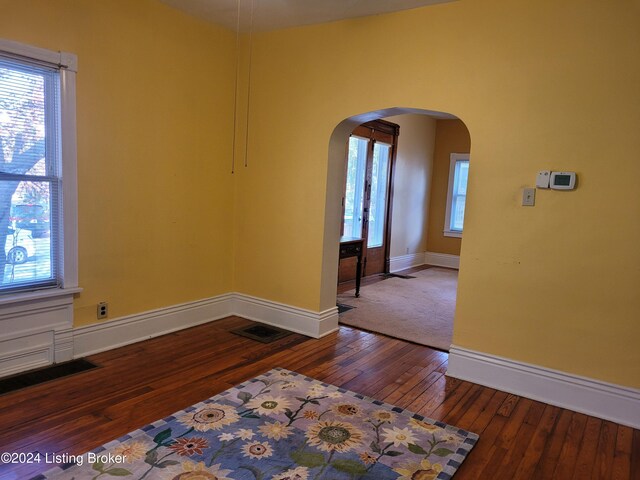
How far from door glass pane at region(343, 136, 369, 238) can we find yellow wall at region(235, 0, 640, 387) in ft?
7.45

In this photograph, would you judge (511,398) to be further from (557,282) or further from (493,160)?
(493,160)

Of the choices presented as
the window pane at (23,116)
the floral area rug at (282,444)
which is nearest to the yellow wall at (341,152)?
the window pane at (23,116)

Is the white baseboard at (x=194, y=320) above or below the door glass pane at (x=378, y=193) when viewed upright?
below

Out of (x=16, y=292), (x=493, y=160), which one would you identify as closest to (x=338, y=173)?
(x=493, y=160)

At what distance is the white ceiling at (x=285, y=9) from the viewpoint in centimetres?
325

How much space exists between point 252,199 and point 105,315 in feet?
5.46

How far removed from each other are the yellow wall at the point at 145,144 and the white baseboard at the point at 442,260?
5089mm

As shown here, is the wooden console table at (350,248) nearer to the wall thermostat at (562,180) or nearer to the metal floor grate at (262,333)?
the metal floor grate at (262,333)

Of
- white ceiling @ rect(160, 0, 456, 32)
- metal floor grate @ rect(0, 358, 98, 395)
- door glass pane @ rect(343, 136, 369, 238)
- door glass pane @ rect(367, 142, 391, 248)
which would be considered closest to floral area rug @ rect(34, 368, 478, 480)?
metal floor grate @ rect(0, 358, 98, 395)

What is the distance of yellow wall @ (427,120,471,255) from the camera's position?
26.5 feet

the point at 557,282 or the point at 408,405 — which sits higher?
the point at 557,282

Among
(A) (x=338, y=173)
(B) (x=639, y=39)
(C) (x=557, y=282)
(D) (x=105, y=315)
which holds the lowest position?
(D) (x=105, y=315)

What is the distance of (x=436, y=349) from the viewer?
149 inches

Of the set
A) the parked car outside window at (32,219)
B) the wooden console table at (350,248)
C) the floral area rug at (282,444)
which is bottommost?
the floral area rug at (282,444)
